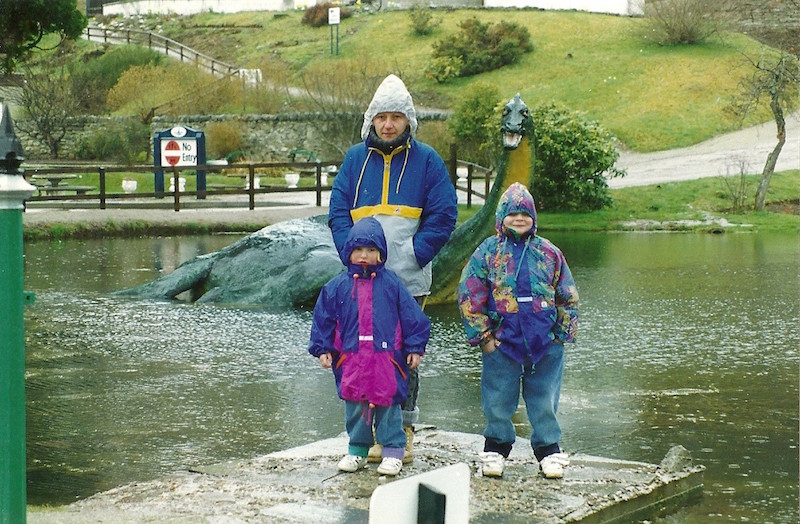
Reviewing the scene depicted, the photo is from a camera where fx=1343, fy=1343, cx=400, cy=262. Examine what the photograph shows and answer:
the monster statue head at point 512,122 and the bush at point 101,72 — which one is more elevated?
the bush at point 101,72

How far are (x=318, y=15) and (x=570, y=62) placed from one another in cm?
1571

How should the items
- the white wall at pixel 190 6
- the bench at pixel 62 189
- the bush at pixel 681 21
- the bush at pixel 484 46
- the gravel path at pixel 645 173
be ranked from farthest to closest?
the white wall at pixel 190 6, the bush at pixel 484 46, the bush at pixel 681 21, the bench at pixel 62 189, the gravel path at pixel 645 173

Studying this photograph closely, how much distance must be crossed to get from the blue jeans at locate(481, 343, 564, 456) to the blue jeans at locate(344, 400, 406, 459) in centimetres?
42

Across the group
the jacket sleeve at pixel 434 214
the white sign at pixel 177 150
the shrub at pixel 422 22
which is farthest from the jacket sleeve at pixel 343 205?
the shrub at pixel 422 22

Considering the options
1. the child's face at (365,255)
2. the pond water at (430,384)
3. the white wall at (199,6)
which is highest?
the white wall at (199,6)

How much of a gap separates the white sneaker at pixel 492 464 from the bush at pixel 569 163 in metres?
21.6

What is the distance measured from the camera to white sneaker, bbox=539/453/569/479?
6.30 meters

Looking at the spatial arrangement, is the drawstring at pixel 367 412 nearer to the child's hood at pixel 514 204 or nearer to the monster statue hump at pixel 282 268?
the child's hood at pixel 514 204

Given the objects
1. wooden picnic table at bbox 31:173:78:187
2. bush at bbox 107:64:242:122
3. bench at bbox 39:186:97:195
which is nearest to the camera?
bench at bbox 39:186:97:195

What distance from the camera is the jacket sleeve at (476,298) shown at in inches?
249

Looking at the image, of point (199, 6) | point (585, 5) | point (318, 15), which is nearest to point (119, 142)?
point (318, 15)

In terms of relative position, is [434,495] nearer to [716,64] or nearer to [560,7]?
[716,64]

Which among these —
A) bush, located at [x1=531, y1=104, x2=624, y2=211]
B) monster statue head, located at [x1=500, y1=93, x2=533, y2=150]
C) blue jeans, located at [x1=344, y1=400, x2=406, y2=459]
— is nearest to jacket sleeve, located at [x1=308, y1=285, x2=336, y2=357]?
blue jeans, located at [x1=344, y1=400, x2=406, y2=459]

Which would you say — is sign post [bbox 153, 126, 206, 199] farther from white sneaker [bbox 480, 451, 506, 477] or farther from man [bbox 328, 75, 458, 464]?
white sneaker [bbox 480, 451, 506, 477]
